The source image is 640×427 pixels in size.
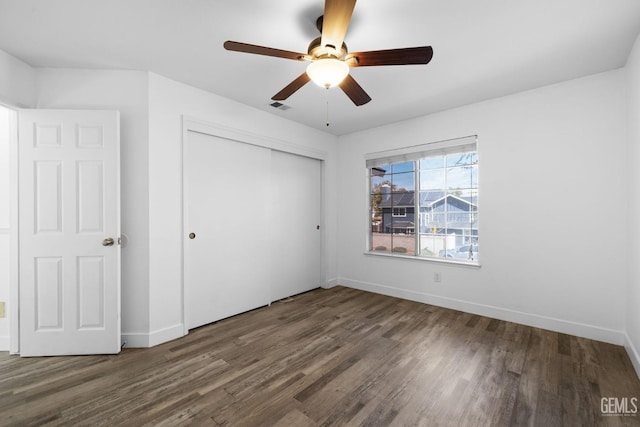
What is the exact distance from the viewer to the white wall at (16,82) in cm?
224

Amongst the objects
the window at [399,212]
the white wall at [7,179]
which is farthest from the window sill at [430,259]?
the white wall at [7,179]

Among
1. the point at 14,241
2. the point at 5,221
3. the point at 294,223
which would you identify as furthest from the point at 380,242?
the point at 5,221

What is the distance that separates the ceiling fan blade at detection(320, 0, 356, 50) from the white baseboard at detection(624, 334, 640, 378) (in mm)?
3147

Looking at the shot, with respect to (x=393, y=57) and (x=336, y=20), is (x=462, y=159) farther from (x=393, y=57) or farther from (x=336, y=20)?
(x=336, y=20)

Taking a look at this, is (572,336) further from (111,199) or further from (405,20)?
(111,199)

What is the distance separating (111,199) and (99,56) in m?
1.22

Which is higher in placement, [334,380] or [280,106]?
[280,106]

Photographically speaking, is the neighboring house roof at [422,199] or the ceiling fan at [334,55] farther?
the neighboring house roof at [422,199]

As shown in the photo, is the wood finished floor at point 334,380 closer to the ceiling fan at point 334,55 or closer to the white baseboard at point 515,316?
the white baseboard at point 515,316

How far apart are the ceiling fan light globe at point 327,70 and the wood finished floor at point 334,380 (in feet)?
6.89

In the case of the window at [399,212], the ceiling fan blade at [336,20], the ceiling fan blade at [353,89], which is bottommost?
the window at [399,212]

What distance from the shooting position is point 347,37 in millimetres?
2061

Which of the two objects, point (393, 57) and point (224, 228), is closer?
point (393, 57)

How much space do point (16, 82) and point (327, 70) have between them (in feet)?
8.84
